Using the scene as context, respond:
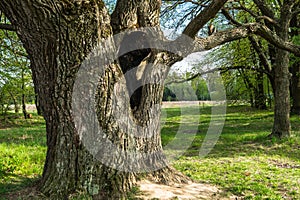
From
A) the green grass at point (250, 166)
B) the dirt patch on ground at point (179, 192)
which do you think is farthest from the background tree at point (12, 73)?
the dirt patch on ground at point (179, 192)

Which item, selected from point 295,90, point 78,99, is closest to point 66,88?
point 78,99

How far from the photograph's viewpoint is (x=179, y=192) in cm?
378

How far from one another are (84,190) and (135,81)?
5.46 feet

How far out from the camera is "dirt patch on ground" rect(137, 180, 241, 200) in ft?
11.7

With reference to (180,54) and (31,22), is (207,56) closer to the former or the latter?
(180,54)

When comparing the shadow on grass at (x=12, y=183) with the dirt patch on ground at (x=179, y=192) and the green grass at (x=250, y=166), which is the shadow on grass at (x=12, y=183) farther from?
the green grass at (x=250, y=166)

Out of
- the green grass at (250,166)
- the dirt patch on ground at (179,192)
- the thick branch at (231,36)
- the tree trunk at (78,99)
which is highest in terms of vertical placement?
the thick branch at (231,36)

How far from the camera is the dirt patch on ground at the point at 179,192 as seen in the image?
11.7ft

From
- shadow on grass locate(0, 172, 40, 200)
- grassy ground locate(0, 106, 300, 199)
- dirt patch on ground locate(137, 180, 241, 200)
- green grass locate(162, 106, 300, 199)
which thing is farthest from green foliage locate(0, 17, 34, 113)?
dirt patch on ground locate(137, 180, 241, 200)

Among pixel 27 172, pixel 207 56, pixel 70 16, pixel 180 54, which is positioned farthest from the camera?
pixel 207 56

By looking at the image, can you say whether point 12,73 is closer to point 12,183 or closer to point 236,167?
point 12,183

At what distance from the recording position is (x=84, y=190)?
133 inches

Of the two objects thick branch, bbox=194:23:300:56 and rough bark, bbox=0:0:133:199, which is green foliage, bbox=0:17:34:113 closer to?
thick branch, bbox=194:23:300:56

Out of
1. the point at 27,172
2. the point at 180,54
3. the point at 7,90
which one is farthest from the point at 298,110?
the point at 7,90
